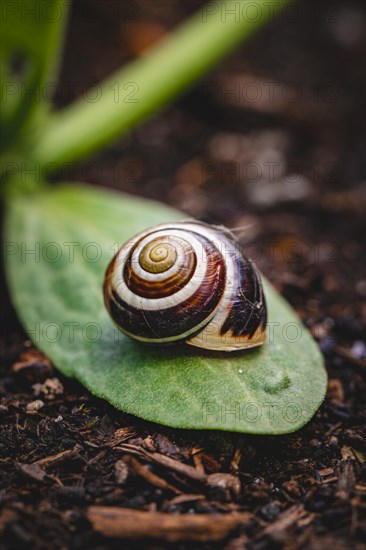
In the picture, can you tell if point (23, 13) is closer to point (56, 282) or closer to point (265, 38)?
point (56, 282)

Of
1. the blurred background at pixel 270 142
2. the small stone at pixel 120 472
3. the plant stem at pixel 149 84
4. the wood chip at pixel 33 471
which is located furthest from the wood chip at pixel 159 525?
the plant stem at pixel 149 84

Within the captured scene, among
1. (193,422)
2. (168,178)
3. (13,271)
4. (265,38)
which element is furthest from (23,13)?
(265,38)

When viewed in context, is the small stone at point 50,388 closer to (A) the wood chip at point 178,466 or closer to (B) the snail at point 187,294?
(B) the snail at point 187,294

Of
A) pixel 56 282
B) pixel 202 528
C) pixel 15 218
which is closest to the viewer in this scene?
pixel 202 528

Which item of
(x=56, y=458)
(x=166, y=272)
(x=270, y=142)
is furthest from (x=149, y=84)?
(x=56, y=458)

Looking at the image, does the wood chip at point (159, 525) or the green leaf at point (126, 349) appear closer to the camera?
the wood chip at point (159, 525)
